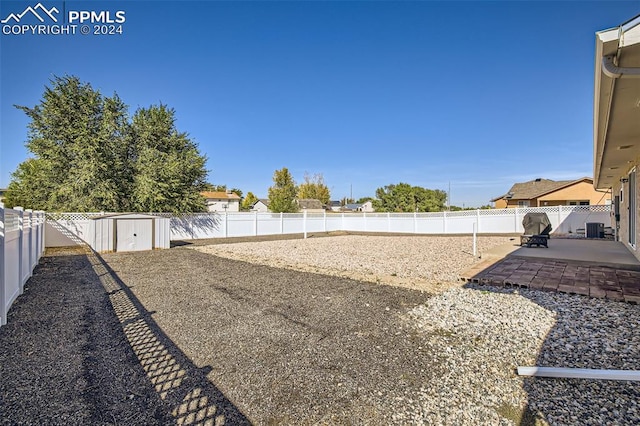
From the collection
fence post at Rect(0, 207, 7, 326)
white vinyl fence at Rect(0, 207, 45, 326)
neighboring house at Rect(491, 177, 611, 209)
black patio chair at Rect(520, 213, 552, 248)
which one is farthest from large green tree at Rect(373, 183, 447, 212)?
fence post at Rect(0, 207, 7, 326)

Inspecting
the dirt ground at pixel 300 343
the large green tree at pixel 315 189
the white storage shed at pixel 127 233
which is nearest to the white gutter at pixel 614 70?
the dirt ground at pixel 300 343

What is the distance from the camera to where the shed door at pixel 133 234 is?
12219 mm

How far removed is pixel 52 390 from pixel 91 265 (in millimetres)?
8014

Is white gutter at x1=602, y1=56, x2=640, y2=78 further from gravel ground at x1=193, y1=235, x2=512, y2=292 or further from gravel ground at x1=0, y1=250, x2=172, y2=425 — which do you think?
gravel ground at x1=0, y1=250, x2=172, y2=425

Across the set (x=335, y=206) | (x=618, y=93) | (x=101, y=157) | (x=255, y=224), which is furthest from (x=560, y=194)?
(x=335, y=206)

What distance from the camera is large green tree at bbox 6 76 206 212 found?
14508mm

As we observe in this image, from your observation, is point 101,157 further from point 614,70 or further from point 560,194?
point 560,194

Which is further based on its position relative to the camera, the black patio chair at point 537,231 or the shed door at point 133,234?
the shed door at point 133,234

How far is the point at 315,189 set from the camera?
49.0 meters

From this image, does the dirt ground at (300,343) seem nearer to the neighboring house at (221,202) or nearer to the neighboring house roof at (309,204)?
the neighboring house roof at (309,204)

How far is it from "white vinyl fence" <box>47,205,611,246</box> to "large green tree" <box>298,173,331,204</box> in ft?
77.3

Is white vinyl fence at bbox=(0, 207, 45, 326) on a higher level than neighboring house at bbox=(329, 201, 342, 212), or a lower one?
lower

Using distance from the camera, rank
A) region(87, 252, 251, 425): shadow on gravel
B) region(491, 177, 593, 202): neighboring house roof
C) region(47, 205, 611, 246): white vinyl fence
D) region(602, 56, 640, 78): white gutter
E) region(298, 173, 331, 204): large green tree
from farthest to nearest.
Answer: region(298, 173, 331, 204): large green tree, region(491, 177, 593, 202): neighboring house roof, region(47, 205, 611, 246): white vinyl fence, region(602, 56, 640, 78): white gutter, region(87, 252, 251, 425): shadow on gravel

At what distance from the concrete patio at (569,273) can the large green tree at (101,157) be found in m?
16.0
